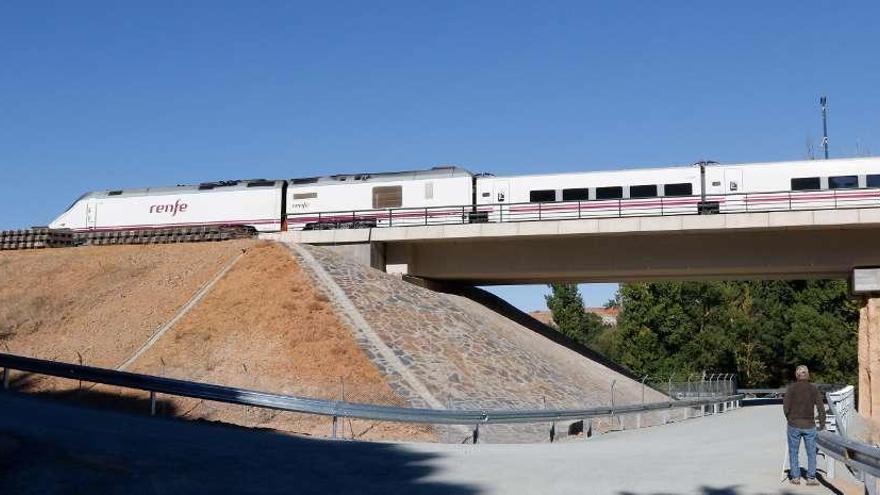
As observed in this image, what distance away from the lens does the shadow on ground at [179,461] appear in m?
10.0

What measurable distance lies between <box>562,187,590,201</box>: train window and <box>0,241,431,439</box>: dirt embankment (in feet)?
41.8

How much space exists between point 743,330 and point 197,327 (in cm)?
6324

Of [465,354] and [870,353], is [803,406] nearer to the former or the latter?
[465,354]

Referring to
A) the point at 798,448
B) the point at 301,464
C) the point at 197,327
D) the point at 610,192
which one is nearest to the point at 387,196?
the point at 610,192

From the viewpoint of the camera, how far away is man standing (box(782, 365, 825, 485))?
1241 centimetres

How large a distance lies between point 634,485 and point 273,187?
3438cm

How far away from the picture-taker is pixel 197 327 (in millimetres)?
29375

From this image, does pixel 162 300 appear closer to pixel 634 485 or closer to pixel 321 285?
pixel 321 285

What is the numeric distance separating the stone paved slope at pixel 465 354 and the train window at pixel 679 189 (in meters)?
8.44

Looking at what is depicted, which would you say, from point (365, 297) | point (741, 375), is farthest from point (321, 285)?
point (741, 375)

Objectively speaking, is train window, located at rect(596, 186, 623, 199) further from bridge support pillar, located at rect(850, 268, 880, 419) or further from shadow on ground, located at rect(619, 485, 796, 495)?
shadow on ground, located at rect(619, 485, 796, 495)

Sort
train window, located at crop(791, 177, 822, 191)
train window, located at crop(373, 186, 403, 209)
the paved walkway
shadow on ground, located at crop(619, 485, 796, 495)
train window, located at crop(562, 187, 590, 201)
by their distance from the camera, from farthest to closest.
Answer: train window, located at crop(373, 186, 403, 209) < train window, located at crop(562, 187, 590, 201) < train window, located at crop(791, 177, 822, 191) < shadow on ground, located at crop(619, 485, 796, 495) < the paved walkway

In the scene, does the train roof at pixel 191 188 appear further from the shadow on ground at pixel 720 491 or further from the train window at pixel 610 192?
the shadow on ground at pixel 720 491

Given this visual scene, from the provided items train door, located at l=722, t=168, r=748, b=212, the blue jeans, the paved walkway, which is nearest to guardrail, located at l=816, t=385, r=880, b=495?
the blue jeans
